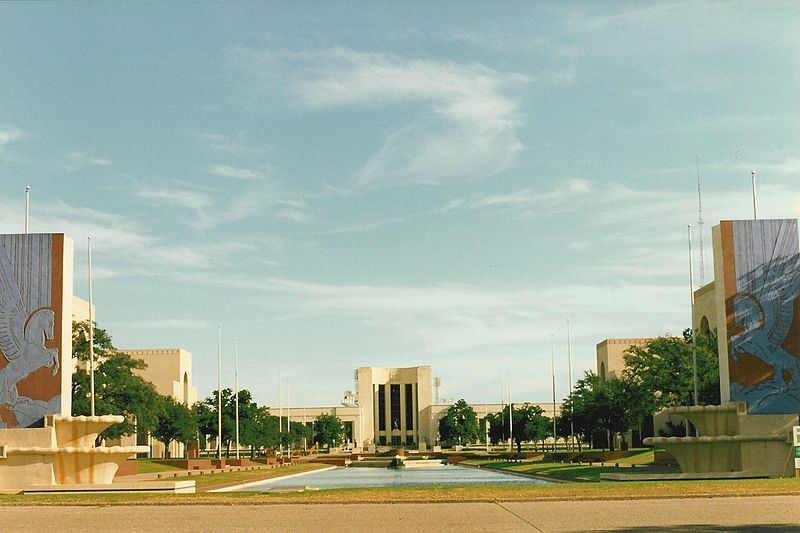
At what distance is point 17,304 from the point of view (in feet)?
125

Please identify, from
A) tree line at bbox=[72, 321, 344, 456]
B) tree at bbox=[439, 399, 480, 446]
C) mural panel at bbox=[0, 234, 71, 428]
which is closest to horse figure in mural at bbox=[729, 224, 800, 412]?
mural panel at bbox=[0, 234, 71, 428]

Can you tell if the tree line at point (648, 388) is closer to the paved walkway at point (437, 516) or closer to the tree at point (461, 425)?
the paved walkway at point (437, 516)

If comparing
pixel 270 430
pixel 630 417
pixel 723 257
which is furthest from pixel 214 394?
pixel 723 257

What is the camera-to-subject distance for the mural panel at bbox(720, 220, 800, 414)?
122 feet

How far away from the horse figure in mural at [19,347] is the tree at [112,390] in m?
22.1

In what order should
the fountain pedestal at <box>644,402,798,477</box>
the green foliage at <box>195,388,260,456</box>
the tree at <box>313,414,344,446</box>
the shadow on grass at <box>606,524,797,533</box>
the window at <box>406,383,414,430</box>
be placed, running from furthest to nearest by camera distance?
1. the window at <box>406,383,414,430</box>
2. the tree at <box>313,414,344,446</box>
3. the green foliage at <box>195,388,260,456</box>
4. the fountain pedestal at <box>644,402,798,477</box>
5. the shadow on grass at <box>606,524,797,533</box>

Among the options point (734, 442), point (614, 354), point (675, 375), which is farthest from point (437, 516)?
point (614, 354)

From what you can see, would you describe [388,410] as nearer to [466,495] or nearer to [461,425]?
[461,425]

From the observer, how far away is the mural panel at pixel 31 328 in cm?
3762

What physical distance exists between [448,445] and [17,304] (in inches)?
4563

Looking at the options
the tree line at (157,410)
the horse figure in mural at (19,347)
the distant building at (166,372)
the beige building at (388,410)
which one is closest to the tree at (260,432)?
the tree line at (157,410)

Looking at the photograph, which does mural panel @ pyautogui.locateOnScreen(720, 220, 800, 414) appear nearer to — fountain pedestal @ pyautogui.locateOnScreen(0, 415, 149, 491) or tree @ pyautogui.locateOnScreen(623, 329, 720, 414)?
tree @ pyautogui.locateOnScreen(623, 329, 720, 414)

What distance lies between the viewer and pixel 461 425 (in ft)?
459

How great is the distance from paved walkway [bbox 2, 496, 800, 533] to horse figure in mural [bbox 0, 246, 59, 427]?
1429 centimetres
